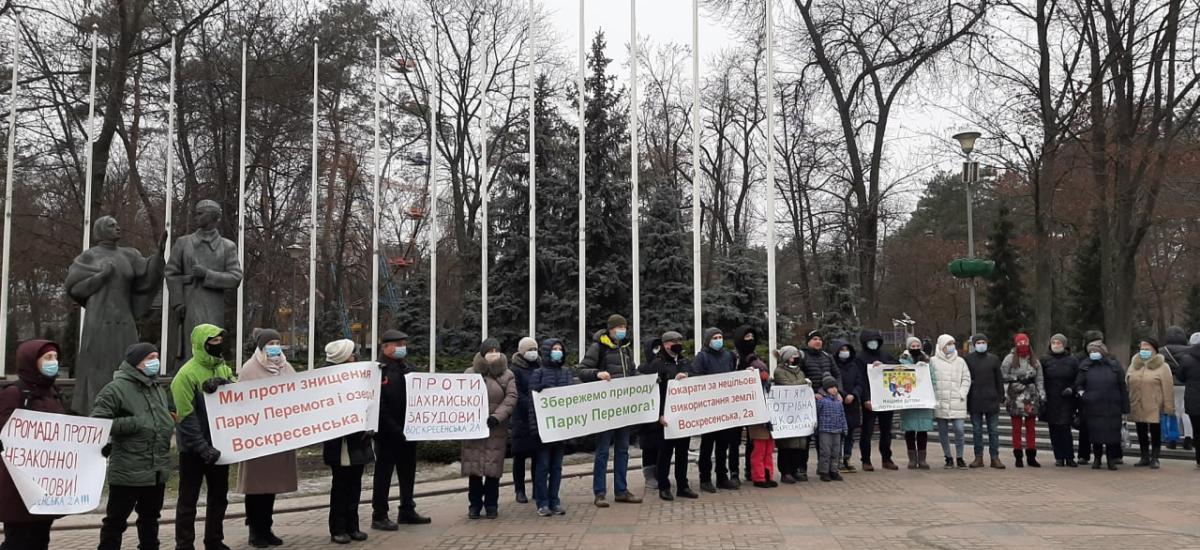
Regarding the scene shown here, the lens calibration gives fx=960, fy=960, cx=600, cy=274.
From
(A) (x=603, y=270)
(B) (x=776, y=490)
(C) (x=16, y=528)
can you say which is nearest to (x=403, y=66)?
(A) (x=603, y=270)

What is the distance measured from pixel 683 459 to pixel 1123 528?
453cm

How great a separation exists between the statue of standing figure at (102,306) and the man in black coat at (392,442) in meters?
3.69

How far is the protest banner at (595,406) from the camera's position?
33.5ft

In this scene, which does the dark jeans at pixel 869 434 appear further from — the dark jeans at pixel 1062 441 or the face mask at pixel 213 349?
the face mask at pixel 213 349

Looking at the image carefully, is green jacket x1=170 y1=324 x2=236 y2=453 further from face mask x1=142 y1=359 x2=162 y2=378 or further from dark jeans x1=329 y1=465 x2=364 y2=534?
dark jeans x1=329 y1=465 x2=364 y2=534

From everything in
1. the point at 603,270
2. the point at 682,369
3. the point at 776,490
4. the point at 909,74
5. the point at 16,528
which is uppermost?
the point at 909,74

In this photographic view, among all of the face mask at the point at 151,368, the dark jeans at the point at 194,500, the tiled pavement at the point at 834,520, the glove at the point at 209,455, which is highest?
the face mask at the point at 151,368

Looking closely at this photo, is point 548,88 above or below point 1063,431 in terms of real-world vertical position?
above

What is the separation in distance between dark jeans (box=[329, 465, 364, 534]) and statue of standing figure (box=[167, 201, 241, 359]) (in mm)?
3650

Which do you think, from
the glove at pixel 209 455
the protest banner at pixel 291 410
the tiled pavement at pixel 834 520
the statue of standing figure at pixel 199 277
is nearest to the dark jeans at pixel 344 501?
the tiled pavement at pixel 834 520

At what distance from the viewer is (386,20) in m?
31.6

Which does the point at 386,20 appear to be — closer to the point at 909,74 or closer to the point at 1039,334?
the point at 909,74

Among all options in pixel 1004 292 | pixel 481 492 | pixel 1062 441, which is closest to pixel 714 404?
pixel 481 492

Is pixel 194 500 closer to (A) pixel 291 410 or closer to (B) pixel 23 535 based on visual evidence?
(A) pixel 291 410
